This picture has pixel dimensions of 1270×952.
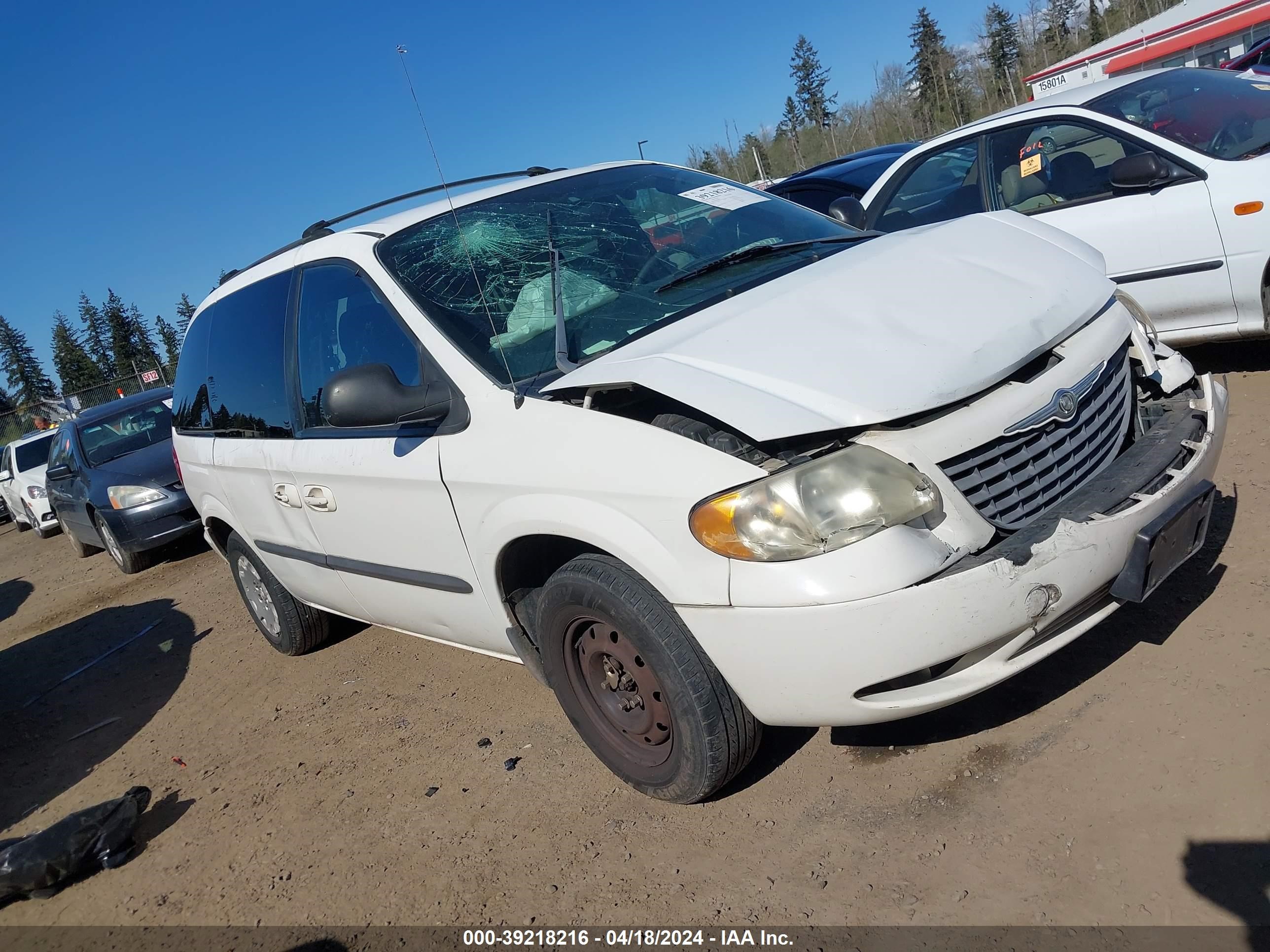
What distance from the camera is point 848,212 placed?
4262mm

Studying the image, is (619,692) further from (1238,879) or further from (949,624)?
(1238,879)

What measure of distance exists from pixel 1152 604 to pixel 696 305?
1841 mm

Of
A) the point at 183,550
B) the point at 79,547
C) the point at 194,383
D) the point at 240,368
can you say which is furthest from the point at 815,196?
the point at 79,547

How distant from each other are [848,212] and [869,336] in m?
2.10

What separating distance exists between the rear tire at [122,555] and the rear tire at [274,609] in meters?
4.33

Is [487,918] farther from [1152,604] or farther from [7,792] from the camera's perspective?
[7,792]

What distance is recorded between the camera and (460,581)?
3.08 metres

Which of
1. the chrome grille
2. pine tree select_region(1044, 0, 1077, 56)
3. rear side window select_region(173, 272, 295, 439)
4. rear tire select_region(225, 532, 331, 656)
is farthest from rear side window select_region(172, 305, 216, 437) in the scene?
pine tree select_region(1044, 0, 1077, 56)

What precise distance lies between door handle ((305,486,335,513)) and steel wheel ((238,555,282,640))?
1436 mm

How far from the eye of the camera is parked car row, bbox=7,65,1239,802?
7.10 feet

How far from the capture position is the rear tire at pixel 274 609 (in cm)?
478

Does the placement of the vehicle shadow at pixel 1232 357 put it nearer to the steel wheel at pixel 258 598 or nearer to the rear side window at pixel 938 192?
the rear side window at pixel 938 192

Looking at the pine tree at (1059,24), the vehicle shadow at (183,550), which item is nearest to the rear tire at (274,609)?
the vehicle shadow at (183,550)

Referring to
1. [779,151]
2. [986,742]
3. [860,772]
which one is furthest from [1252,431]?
[779,151]
